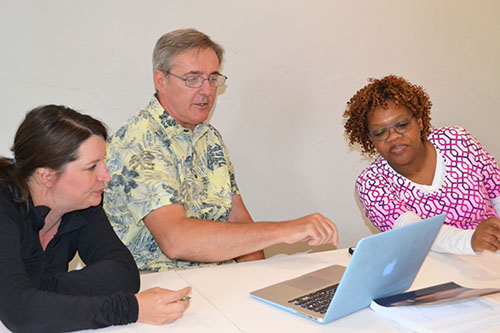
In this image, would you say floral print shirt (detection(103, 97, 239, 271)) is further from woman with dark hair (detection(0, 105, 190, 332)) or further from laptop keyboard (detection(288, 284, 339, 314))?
laptop keyboard (detection(288, 284, 339, 314))

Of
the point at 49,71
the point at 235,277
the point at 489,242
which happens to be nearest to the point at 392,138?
the point at 489,242

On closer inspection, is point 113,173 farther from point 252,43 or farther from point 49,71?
point 252,43

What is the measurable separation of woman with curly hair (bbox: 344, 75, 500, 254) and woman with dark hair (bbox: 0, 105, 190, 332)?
1028mm

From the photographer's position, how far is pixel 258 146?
281cm

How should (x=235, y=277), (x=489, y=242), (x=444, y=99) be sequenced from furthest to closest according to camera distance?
(x=444, y=99)
(x=489, y=242)
(x=235, y=277)

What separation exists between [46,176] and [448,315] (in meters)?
1.08

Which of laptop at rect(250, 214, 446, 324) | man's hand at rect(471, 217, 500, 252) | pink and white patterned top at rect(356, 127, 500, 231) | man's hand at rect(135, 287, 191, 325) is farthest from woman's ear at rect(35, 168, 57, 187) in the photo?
man's hand at rect(471, 217, 500, 252)

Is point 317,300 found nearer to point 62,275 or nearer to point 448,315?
point 448,315

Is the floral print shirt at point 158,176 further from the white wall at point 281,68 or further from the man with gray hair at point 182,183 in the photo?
the white wall at point 281,68

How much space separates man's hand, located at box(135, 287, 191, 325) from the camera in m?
1.24

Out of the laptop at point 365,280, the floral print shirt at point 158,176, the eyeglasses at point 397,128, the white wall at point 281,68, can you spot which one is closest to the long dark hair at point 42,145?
the floral print shirt at point 158,176

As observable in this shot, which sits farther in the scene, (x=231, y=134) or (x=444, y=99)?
(x=444, y=99)

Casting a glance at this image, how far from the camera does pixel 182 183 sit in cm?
195

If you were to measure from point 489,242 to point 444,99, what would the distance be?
Result: 1786 millimetres
